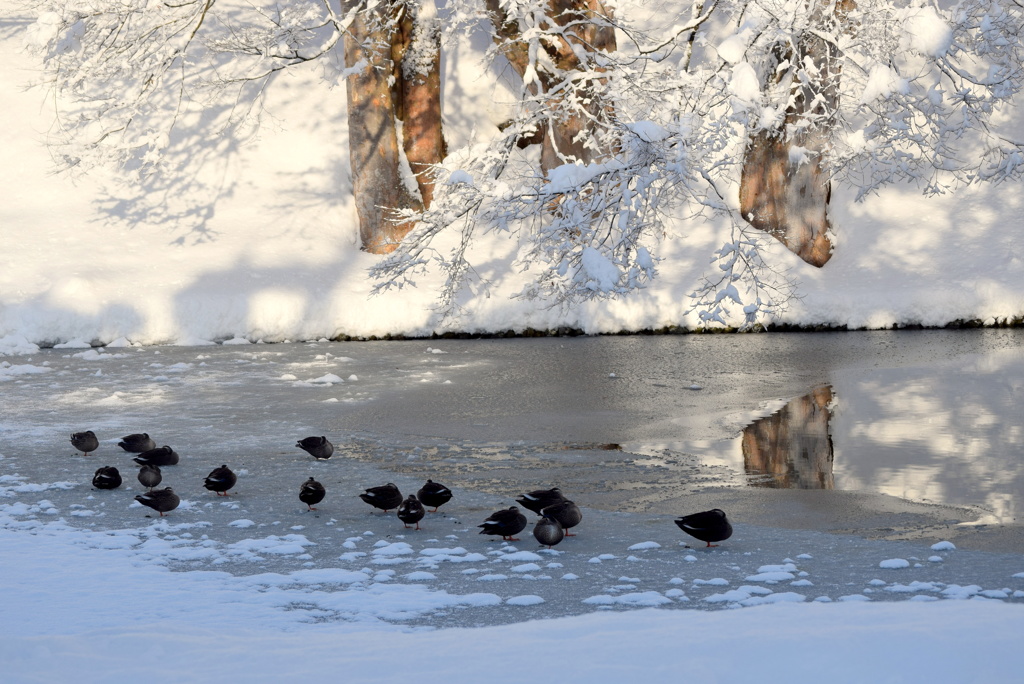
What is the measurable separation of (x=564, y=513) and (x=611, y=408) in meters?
4.87

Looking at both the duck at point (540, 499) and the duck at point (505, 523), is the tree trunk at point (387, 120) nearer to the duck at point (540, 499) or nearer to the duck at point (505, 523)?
the duck at point (540, 499)

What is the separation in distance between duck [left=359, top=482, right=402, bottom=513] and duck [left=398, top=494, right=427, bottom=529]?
0.32m

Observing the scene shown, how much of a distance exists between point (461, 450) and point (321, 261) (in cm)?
1131

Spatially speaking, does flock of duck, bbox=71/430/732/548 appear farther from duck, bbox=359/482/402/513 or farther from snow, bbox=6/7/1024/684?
snow, bbox=6/7/1024/684

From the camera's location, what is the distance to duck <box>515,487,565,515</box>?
6.62 m

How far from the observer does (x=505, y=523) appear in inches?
247

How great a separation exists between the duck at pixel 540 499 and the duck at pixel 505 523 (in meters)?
0.32

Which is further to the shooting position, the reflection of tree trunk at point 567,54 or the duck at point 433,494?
the reflection of tree trunk at point 567,54

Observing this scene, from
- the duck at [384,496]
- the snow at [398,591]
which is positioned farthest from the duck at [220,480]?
the duck at [384,496]

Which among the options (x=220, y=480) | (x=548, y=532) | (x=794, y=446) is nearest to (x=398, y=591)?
(x=548, y=532)

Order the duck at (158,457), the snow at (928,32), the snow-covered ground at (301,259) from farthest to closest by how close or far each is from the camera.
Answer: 1. the snow-covered ground at (301,259)
2. the duck at (158,457)
3. the snow at (928,32)

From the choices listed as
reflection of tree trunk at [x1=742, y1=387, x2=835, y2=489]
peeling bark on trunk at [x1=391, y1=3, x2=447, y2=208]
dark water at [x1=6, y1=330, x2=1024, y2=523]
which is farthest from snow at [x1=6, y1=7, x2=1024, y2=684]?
peeling bark on trunk at [x1=391, y1=3, x2=447, y2=208]

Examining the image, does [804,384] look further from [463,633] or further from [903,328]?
[463,633]

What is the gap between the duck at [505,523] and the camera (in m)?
6.28
